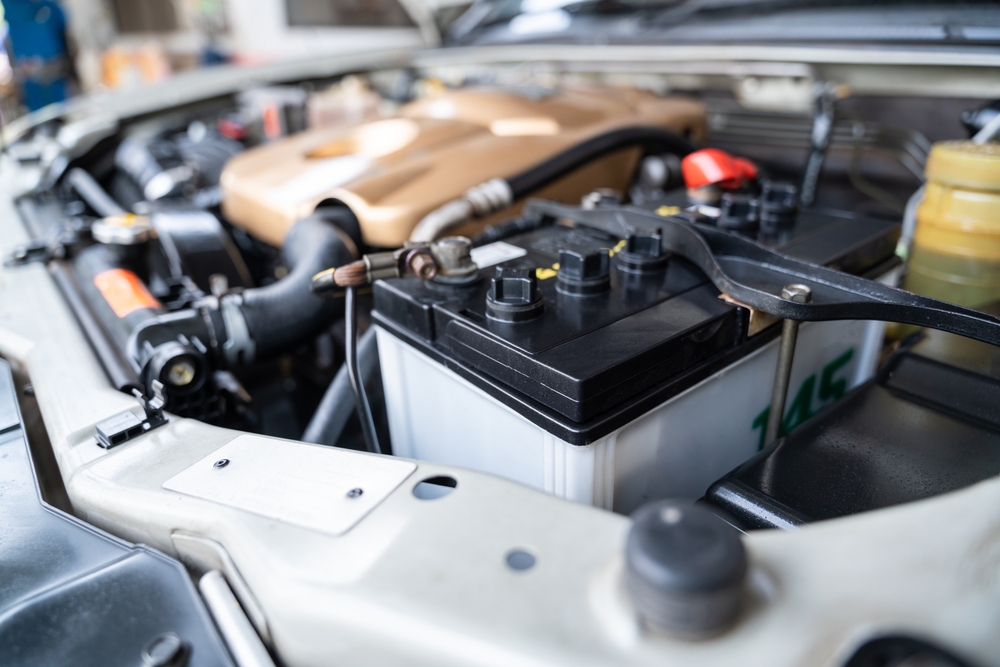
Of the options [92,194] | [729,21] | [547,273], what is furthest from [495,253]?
[92,194]

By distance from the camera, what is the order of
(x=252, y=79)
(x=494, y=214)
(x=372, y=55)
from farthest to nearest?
(x=372, y=55)
(x=252, y=79)
(x=494, y=214)

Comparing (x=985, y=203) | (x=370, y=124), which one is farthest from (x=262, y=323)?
(x=985, y=203)

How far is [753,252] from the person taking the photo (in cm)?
63

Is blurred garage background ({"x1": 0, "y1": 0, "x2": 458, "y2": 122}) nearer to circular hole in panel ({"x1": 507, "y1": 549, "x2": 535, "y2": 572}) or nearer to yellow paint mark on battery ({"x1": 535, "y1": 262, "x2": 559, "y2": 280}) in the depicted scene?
yellow paint mark on battery ({"x1": 535, "y1": 262, "x2": 559, "y2": 280})

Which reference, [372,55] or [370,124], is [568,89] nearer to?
[370,124]

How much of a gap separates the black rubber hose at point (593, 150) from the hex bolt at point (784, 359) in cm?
46

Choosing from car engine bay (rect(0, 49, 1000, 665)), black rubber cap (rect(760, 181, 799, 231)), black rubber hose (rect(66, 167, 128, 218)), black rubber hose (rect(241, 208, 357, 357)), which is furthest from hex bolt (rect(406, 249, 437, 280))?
black rubber hose (rect(66, 167, 128, 218))

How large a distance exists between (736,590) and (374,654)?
7.4 inches

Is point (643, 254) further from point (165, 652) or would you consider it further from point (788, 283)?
point (165, 652)

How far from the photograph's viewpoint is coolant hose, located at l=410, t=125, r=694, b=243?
2.82ft

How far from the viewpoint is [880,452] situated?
1.76 ft

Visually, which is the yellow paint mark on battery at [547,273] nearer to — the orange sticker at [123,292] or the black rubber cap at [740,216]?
the black rubber cap at [740,216]

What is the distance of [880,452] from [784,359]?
0.11 metres

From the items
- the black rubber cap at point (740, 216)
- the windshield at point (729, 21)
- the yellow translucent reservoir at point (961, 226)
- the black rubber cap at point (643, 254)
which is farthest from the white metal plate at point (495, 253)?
the windshield at point (729, 21)
